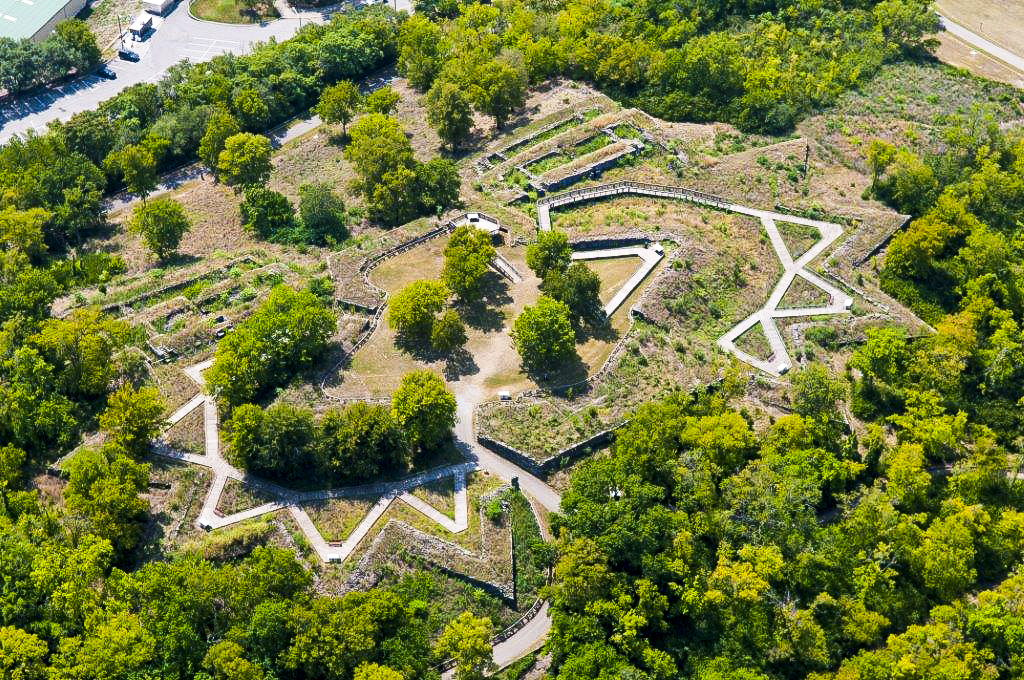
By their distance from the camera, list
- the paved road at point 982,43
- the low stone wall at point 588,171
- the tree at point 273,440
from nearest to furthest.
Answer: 1. the tree at point 273,440
2. the low stone wall at point 588,171
3. the paved road at point 982,43

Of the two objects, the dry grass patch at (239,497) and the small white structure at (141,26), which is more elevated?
the small white structure at (141,26)

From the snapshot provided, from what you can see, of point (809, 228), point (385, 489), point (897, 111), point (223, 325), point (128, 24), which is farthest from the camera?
point (128, 24)

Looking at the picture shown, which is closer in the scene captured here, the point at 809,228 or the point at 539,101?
the point at 809,228

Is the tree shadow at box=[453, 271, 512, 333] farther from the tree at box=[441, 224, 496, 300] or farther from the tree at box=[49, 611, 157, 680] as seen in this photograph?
the tree at box=[49, 611, 157, 680]

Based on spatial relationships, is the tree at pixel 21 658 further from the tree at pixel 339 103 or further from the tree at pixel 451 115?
the tree at pixel 339 103

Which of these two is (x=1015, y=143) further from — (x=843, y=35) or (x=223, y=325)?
(x=223, y=325)

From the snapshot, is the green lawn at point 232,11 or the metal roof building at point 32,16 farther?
the green lawn at point 232,11

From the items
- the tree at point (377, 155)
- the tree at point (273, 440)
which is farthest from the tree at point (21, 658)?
the tree at point (377, 155)

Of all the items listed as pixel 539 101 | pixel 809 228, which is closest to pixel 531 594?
pixel 809 228
